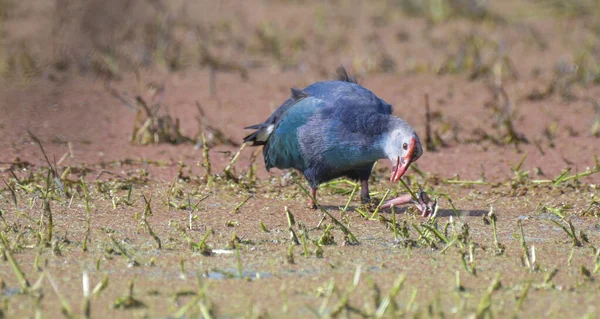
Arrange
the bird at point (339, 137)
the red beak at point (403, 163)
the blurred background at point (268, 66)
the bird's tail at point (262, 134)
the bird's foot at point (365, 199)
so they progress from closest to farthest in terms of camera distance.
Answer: the red beak at point (403, 163) < the bird at point (339, 137) < the bird's foot at point (365, 199) < the bird's tail at point (262, 134) < the blurred background at point (268, 66)

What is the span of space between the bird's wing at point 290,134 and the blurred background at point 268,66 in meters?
1.23

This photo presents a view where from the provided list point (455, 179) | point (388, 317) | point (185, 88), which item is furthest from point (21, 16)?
point (388, 317)

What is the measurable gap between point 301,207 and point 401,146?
74 centimetres

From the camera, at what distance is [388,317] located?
3.47 meters

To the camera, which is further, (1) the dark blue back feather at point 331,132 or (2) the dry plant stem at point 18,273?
(1) the dark blue back feather at point 331,132

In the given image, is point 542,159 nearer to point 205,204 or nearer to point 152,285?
point 205,204

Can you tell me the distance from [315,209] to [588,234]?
4.47 feet

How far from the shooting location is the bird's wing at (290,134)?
5.25 m

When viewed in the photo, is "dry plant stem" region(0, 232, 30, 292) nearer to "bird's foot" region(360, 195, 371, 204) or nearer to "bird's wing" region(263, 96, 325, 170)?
"bird's wing" region(263, 96, 325, 170)

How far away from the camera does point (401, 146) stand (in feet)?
16.2

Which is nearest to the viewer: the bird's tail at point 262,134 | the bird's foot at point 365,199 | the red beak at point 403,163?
the red beak at point 403,163

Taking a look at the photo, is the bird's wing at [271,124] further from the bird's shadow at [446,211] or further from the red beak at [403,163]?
the red beak at [403,163]

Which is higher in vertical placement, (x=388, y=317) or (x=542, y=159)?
(x=388, y=317)

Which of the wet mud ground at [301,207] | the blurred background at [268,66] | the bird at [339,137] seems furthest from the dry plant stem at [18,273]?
the blurred background at [268,66]
